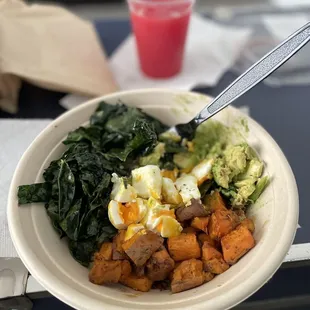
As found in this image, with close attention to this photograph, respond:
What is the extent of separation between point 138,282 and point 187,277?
107 millimetres

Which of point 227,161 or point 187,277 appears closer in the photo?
point 187,277

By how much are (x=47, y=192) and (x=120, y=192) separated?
0.17 meters

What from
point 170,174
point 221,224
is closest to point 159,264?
point 221,224

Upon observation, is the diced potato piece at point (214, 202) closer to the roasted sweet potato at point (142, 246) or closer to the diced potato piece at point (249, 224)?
the diced potato piece at point (249, 224)

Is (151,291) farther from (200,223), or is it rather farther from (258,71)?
(258,71)

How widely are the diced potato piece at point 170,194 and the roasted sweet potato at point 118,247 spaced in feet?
0.44

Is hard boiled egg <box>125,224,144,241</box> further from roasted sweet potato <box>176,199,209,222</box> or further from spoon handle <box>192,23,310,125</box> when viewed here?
spoon handle <box>192,23,310,125</box>

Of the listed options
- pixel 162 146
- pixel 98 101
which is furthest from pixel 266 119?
pixel 98 101

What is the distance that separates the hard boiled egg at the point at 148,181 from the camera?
0.99 meters

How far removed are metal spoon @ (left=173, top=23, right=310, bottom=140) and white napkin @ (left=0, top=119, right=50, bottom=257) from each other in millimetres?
493

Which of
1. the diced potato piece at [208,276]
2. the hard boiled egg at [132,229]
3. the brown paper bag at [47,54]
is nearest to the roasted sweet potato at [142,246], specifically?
the hard boiled egg at [132,229]

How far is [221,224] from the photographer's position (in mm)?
943

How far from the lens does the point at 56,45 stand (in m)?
1.53

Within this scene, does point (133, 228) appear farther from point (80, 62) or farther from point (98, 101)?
point (80, 62)
